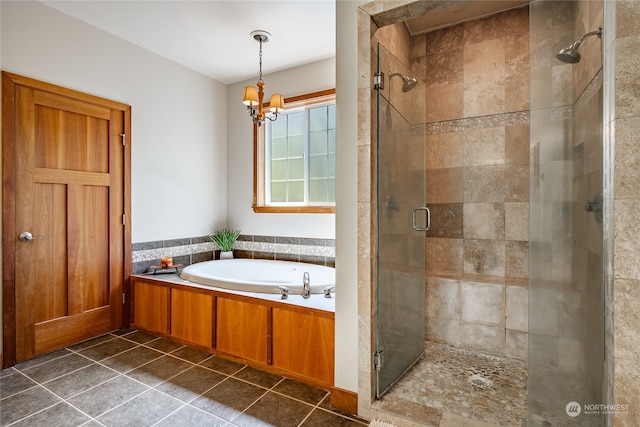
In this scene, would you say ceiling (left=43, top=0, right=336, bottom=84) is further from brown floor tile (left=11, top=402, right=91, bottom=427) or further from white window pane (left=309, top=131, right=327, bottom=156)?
brown floor tile (left=11, top=402, right=91, bottom=427)

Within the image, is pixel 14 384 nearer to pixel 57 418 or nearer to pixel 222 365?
pixel 57 418

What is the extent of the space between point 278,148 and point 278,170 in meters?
0.27

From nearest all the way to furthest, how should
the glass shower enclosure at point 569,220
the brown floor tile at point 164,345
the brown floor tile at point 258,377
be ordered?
the glass shower enclosure at point 569,220 → the brown floor tile at point 258,377 → the brown floor tile at point 164,345

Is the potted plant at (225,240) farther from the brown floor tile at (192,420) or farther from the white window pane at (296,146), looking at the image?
the brown floor tile at (192,420)

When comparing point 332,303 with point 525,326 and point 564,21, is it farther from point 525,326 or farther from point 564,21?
point 564,21

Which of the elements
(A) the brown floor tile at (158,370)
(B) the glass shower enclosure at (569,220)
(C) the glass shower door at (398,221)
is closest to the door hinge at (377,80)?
(C) the glass shower door at (398,221)

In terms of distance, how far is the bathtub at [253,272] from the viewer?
2.68 meters

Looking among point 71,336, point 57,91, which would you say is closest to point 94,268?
point 71,336

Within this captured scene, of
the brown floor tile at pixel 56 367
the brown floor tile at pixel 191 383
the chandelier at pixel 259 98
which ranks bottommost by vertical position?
the brown floor tile at pixel 191 383

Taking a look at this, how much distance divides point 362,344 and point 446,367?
873 mm

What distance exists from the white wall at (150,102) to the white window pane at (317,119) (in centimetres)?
127

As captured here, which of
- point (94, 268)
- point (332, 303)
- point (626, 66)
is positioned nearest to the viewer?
Answer: point (626, 66)

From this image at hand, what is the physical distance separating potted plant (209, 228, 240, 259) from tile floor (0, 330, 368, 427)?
4.57 ft

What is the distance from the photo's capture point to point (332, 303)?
6.98 feet
